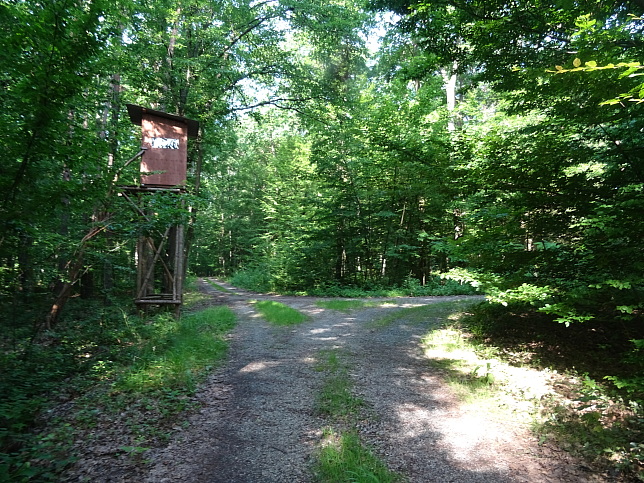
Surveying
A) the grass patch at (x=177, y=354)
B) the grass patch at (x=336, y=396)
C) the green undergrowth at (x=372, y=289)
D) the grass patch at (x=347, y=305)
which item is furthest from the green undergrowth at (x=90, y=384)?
the green undergrowth at (x=372, y=289)

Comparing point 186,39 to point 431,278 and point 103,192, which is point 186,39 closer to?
point 103,192

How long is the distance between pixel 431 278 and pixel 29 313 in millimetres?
15274

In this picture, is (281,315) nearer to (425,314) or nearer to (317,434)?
(425,314)

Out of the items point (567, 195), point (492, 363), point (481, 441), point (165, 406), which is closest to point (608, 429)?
point (481, 441)

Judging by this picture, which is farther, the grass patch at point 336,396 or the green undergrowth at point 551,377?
the grass patch at point 336,396

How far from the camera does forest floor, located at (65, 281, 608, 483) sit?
3111 mm

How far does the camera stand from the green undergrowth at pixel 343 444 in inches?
120

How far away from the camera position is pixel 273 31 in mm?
11547

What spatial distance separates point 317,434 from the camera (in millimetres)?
3750

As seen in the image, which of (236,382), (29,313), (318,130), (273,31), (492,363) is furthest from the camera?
(318,130)

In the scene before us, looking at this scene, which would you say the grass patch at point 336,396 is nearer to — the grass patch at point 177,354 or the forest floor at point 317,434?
the forest floor at point 317,434

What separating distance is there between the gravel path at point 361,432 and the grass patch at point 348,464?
0.12 meters

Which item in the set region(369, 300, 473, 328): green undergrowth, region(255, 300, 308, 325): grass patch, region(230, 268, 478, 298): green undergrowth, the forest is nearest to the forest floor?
the forest

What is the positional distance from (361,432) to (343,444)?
36 centimetres
